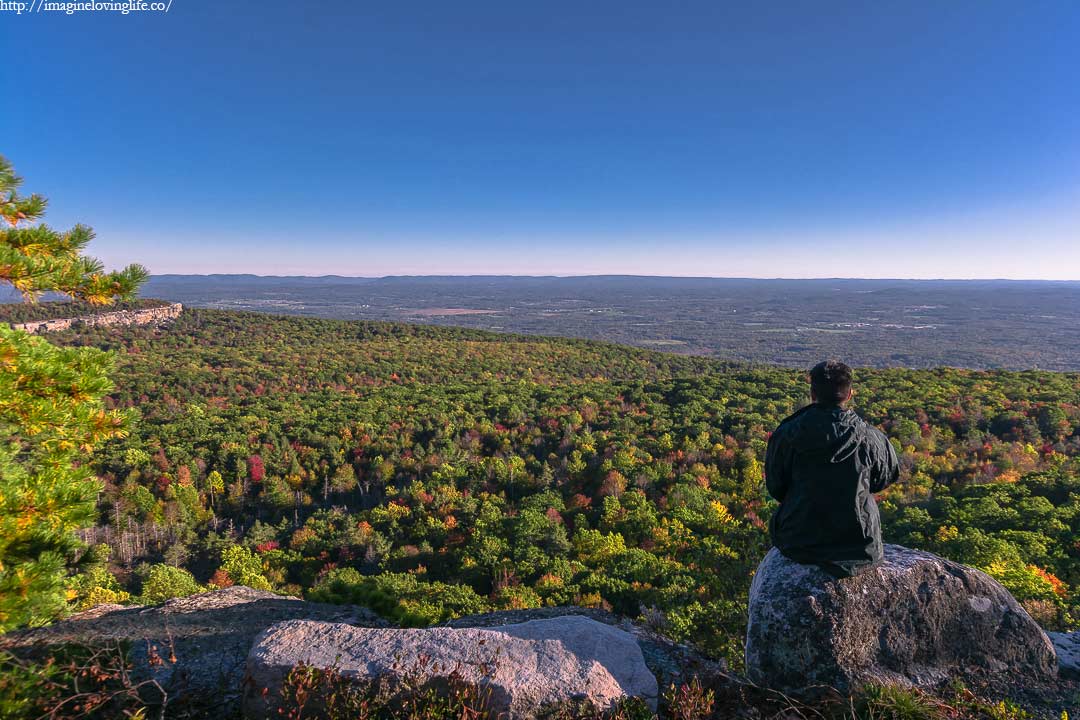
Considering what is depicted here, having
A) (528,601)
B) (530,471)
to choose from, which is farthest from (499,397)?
(528,601)

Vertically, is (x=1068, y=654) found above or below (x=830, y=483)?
below

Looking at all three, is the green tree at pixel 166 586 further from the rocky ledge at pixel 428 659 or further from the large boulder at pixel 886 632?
the large boulder at pixel 886 632

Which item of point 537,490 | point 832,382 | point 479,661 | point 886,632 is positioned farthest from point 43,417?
point 537,490

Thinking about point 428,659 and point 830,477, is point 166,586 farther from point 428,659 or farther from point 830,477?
point 830,477

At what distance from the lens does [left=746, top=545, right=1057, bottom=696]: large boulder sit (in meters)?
4.70

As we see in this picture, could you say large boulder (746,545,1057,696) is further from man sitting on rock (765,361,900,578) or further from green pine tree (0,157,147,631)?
green pine tree (0,157,147,631)

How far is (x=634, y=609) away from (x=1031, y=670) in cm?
729

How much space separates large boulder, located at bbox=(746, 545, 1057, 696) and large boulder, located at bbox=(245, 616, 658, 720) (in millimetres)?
1401

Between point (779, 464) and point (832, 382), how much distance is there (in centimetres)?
97

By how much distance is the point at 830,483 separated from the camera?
15.1ft

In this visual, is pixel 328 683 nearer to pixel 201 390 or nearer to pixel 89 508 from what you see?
pixel 89 508

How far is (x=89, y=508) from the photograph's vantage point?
170 inches

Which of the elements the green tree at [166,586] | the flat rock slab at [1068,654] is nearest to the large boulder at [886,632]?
the flat rock slab at [1068,654]

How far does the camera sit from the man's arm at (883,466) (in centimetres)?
466
